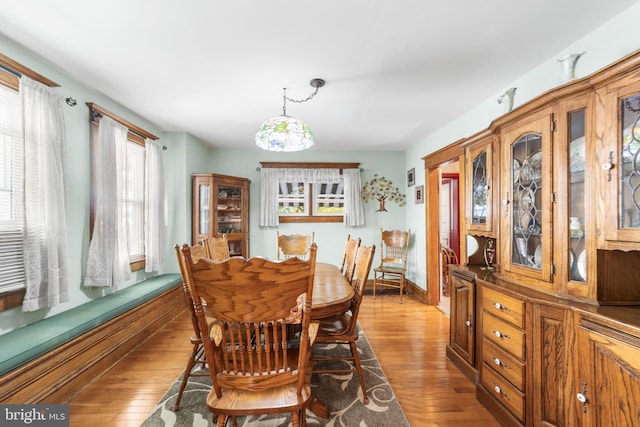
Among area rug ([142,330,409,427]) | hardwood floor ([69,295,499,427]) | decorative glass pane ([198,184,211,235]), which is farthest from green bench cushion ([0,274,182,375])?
decorative glass pane ([198,184,211,235])

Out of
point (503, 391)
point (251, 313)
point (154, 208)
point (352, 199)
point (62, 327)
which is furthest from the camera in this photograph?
point (352, 199)

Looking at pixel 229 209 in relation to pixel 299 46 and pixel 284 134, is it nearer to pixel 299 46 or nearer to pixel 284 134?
pixel 284 134

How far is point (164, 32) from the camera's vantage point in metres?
1.85

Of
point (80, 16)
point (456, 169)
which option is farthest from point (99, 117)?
point (456, 169)

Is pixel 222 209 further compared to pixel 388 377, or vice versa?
pixel 222 209

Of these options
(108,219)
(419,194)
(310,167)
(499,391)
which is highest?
(310,167)

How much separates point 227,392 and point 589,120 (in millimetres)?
2198

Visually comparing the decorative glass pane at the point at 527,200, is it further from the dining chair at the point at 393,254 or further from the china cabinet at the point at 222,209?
the china cabinet at the point at 222,209

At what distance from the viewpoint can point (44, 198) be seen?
6.99 feet

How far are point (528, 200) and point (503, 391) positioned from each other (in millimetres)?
1220

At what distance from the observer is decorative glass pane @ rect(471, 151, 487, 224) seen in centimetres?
234

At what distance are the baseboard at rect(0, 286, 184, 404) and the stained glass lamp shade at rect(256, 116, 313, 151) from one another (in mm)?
2021

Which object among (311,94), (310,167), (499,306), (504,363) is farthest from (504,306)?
(310,167)

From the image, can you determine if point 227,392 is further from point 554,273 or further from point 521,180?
point 521,180
